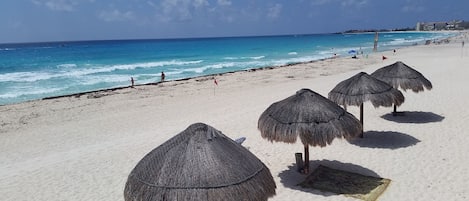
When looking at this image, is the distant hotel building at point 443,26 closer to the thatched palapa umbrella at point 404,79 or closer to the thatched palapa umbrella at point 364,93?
the thatched palapa umbrella at point 404,79

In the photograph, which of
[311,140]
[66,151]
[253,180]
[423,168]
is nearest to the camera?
[253,180]

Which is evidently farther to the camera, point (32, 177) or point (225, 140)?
point (32, 177)

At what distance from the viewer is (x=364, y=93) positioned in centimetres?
907

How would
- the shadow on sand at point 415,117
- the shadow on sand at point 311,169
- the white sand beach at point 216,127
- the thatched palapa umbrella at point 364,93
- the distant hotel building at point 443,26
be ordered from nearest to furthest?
the shadow on sand at point 311,169, the white sand beach at point 216,127, the thatched palapa umbrella at point 364,93, the shadow on sand at point 415,117, the distant hotel building at point 443,26

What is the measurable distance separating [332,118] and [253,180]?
304 cm

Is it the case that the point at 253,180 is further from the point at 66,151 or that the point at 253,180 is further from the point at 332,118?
the point at 66,151

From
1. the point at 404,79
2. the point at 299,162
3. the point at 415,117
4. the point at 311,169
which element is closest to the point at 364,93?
the point at 311,169

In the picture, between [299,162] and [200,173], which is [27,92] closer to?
[299,162]

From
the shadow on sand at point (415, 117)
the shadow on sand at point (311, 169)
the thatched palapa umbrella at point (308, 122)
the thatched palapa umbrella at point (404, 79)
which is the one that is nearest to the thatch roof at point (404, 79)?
the thatched palapa umbrella at point (404, 79)

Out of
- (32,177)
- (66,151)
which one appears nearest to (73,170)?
(32,177)

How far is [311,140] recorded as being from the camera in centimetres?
689

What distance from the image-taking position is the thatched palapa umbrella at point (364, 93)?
902 cm

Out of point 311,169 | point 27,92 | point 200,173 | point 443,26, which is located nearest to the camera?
point 200,173

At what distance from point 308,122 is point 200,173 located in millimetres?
3218
